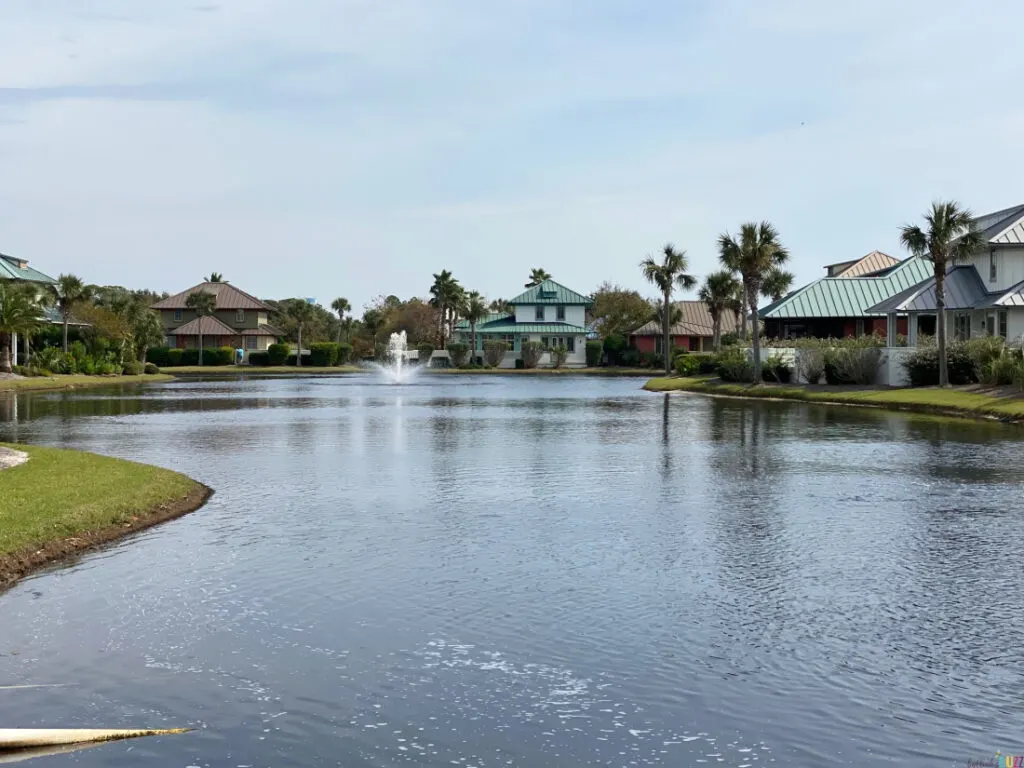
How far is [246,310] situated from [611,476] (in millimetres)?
117027

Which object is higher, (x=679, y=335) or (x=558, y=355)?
(x=679, y=335)

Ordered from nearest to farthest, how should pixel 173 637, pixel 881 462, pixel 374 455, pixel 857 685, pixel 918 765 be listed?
pixel 918 765 < pixel 857 685 < pixel 173 637 < pixel 881 462 < pixel 374 455

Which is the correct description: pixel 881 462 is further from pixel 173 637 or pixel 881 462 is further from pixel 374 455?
pixel 173 637

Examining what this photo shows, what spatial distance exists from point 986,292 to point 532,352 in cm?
6268

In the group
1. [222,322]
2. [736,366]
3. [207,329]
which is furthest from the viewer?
[222,322]

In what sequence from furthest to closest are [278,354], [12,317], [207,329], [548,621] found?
[207,329] → [278,354] → [12,317] → [548,621]

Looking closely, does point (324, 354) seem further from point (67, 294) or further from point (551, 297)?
point (67, 294)

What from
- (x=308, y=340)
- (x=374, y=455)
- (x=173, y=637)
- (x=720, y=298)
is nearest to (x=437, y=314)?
(x=308, y=340)

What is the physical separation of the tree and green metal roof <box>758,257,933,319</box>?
146ft

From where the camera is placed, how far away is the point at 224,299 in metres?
139

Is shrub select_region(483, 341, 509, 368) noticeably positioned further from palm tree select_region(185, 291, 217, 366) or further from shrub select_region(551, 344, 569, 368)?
palm tree select_region(185, 291, 217, 366)

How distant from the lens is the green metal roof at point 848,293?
84.4m

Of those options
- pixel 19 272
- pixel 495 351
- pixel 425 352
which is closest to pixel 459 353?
pixel 495 351

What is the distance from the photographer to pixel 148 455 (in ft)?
97.7
